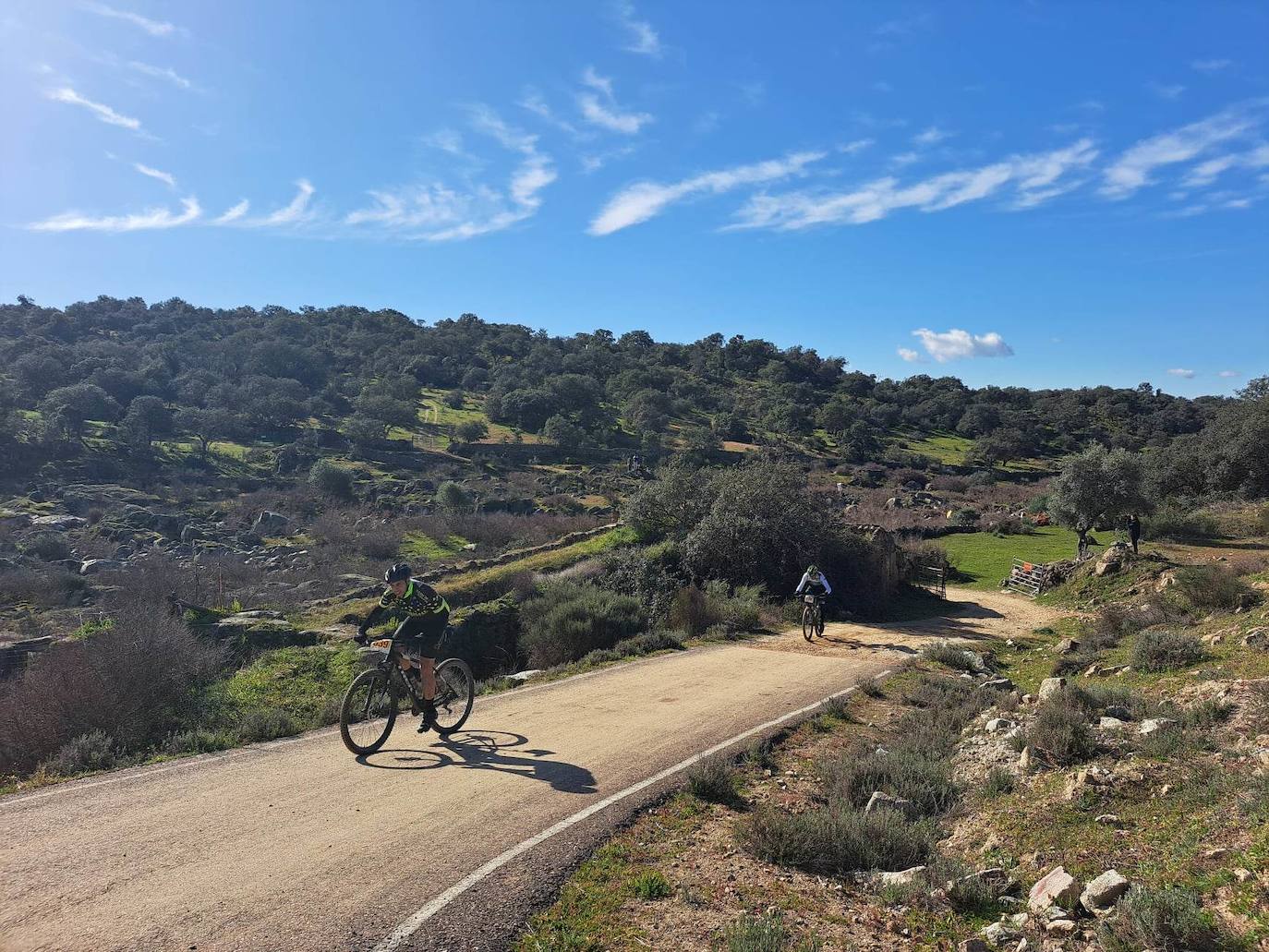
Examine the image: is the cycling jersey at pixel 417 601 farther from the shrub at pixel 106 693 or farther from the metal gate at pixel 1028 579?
the metal gate at pixel 1028 579

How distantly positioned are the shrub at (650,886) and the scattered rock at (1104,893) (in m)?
2.50

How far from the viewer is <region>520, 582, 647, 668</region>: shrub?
45.2ft

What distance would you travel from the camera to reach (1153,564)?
67.1ft

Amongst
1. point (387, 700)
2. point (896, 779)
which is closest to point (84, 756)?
point (387, 700)

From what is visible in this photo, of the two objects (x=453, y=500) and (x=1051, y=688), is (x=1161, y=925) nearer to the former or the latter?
(x=1051, y=688)

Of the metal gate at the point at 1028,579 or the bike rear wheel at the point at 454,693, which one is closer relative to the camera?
the bike rear wheel at the point at 454,693

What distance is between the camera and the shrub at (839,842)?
5281 millimetres

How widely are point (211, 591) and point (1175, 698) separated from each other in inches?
1050

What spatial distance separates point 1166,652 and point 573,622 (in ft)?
31.5

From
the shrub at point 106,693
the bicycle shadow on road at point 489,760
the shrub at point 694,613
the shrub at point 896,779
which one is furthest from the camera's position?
the shrub at point 694,613

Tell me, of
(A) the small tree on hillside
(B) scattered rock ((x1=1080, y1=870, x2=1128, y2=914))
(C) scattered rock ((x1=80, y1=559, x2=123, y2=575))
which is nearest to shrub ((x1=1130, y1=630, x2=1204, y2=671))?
(B) scattered rock ((x1=1080, y1=870, x2=1128, y2=914))

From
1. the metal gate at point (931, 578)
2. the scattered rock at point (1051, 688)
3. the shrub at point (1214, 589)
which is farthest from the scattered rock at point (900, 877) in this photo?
the metal gate at point (931, 578)

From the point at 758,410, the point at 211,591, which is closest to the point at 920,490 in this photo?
the point at 758,410

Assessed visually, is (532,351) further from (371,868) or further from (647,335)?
(371,868)
